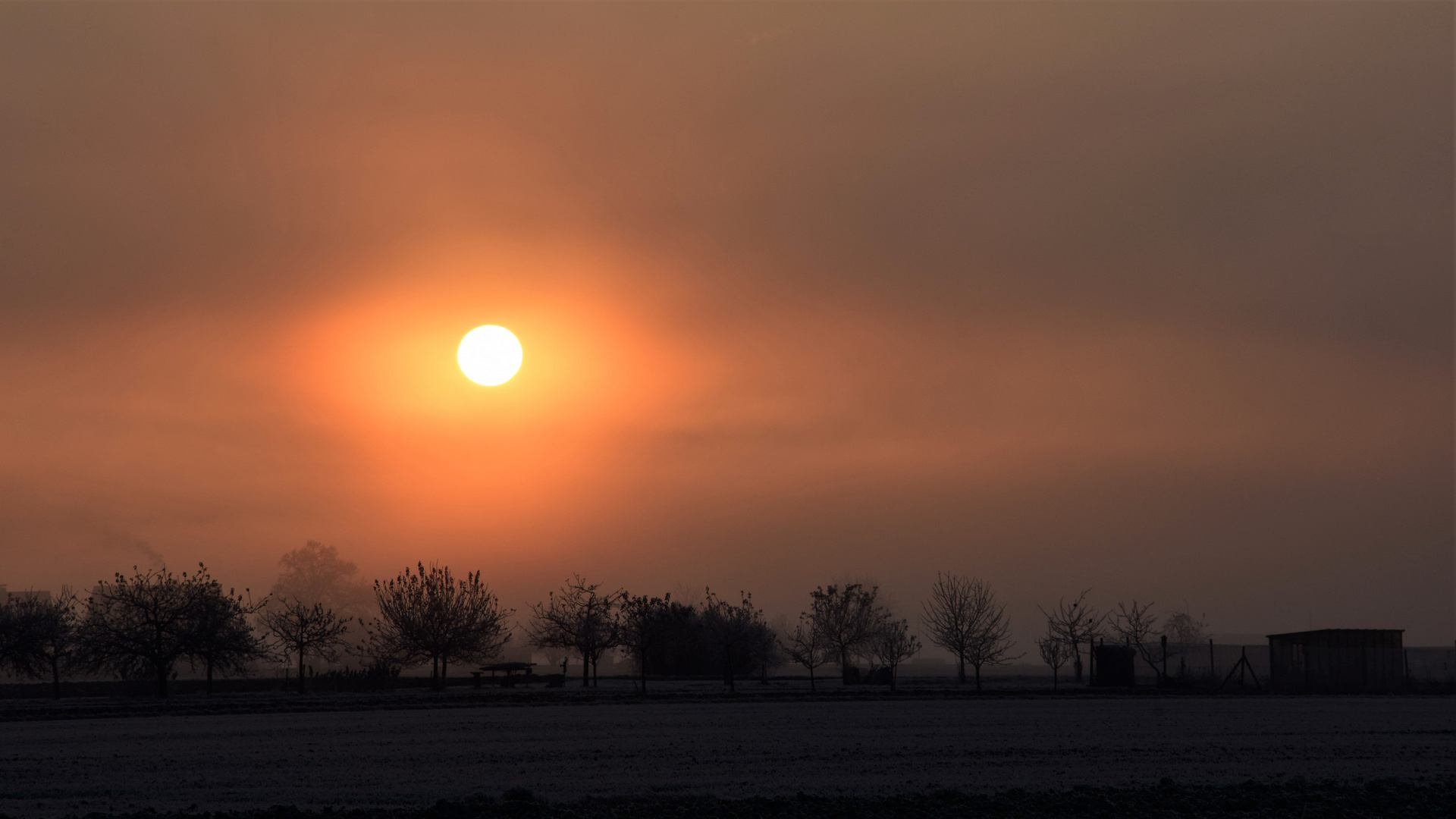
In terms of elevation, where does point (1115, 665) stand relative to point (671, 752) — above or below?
below

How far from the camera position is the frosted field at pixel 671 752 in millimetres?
19312

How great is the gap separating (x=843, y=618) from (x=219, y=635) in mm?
42564

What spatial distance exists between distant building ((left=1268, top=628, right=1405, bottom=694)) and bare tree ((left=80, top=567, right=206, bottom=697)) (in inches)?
2164

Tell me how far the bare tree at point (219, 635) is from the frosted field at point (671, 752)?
23.2 meters

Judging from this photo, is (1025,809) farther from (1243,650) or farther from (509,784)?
(1243,650)

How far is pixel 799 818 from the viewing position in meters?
16.4

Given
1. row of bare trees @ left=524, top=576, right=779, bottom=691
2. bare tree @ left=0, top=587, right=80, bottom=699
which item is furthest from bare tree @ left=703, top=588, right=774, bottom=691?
bare tree @ left=0, top=587, right=80, bottom=699

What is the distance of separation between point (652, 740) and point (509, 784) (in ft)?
25.4

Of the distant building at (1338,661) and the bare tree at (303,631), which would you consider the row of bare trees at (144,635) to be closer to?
the bare tree at (303,631)

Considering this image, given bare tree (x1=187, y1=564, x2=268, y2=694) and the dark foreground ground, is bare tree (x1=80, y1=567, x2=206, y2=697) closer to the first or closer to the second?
bare tree (x1=187, y1=564, x2=268, y2=694)

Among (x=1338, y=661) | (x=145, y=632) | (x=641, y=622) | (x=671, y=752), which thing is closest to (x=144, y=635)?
(x=145, y=632)

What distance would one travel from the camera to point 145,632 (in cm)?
5888

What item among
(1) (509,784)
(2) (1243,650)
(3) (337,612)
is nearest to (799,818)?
Result: (1) (509,784)

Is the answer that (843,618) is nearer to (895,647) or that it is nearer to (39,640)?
(895,647)
